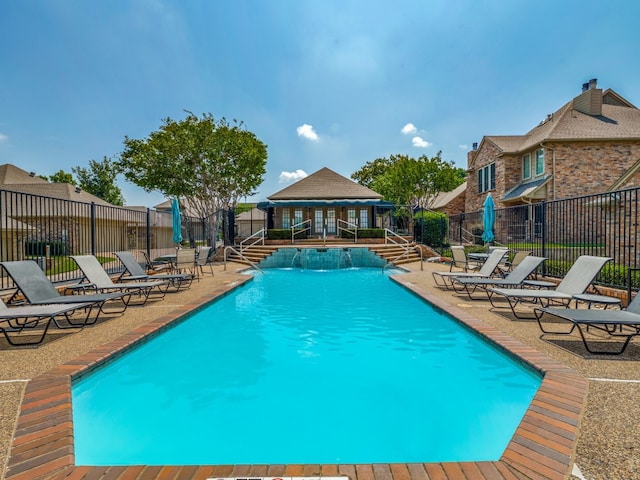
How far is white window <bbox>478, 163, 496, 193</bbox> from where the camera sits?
27.4m

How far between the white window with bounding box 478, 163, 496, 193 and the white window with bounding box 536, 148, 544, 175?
3.77 metres

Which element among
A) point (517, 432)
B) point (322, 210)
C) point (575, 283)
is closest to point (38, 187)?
point (322, 210)

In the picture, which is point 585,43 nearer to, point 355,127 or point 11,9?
point 355,127

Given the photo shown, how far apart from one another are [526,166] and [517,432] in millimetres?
27389

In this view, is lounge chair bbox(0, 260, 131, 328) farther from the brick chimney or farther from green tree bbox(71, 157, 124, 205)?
green tree bbox(71, 157, 124, 205)

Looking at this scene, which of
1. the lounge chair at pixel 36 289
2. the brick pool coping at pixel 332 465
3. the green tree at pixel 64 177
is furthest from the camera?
the green tree at pixel 64 177

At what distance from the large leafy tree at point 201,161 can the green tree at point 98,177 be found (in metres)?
29.1

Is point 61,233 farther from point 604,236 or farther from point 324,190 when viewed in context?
point 324,190

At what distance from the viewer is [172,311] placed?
6.93 metres

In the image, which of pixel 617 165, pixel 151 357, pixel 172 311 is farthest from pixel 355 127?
pixel 151 357

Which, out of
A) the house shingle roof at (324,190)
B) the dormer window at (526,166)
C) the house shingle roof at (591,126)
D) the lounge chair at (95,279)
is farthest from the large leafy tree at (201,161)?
the dormer window at (526,166)

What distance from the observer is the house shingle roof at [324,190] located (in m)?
29.3

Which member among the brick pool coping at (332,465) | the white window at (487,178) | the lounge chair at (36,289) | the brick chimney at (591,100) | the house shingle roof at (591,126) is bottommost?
the brick pool coping at (332,465)

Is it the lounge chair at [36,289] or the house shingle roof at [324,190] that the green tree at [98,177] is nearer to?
the house shingle roof at [324,190]
